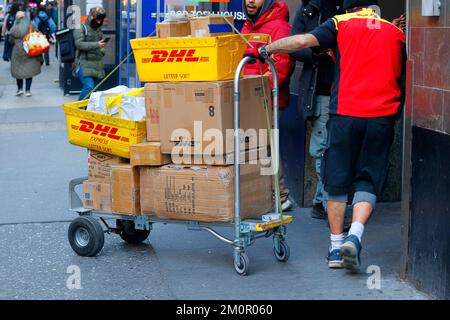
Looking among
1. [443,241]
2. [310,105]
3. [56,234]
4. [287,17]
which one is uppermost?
[287,17]

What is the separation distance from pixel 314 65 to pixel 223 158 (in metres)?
1.74

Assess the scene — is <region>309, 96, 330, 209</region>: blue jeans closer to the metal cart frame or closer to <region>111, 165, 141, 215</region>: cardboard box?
the metal cart frame

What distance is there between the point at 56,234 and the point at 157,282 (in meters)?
1.75

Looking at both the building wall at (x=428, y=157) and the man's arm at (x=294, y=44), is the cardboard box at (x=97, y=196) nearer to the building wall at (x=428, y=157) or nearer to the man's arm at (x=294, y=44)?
the man's arm at (x=294, y=44)

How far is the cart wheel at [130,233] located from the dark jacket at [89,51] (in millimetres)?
6744

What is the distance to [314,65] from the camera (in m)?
7.37

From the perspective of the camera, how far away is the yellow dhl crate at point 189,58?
5.92 metres

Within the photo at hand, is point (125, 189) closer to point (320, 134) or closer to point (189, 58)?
point (189, 58)

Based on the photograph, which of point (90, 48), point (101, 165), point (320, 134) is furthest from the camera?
point (90, 48)

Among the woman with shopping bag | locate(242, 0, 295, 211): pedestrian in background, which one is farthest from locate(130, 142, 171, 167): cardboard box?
the woman with shopping bag

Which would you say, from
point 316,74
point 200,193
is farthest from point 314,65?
point 200,193

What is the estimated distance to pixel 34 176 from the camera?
990 centimetres
